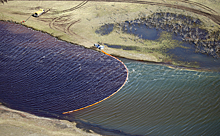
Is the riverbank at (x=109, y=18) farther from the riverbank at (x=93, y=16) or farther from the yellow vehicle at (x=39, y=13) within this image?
the yellow vehicle at (x=39, y=13)

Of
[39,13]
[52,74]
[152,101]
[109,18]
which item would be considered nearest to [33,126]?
[52,74]

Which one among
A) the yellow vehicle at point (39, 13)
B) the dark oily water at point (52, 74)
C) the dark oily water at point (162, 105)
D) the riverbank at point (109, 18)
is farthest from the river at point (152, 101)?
the yellow vehicle at point (39, 13)

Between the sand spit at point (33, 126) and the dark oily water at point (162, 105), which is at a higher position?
the dark oily water at point (162, 105)

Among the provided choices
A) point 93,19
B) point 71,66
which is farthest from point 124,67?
point 93,19

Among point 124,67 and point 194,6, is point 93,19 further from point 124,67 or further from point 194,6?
point 194,6

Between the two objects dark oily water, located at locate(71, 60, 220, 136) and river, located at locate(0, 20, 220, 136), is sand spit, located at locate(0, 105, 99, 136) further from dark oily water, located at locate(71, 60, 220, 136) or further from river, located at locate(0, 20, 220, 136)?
dark oily water, located at locate(71, 60, 220, 136)

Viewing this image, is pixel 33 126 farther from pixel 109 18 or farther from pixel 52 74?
pixel 109 18
